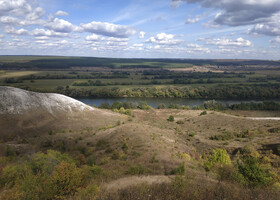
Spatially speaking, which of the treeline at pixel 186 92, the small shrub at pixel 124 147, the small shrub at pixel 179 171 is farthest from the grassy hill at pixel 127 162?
the treeline at pixel 186 92

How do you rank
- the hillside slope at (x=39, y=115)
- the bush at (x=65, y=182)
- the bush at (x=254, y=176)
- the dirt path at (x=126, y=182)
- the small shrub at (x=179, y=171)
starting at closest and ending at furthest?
the bush at (x=65, y=182)
the dirt path at (x=126, y=182)
the bush at (x=254, y=176)
the small shrub at (x=179, y=171)
the hillside slope at (x=39, y=115)

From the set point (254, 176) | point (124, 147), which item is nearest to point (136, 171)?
point (254, 176)

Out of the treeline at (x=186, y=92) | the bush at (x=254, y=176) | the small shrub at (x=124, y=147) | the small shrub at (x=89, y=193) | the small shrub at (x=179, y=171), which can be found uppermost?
the small shrub at (x=89, y=193)

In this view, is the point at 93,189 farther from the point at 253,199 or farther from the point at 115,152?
the point at 115,152

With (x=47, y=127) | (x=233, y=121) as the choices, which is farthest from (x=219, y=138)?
(x=47, y=127)

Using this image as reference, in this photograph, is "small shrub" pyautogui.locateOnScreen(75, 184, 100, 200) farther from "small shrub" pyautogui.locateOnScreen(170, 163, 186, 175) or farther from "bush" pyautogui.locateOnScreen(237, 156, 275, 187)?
"bush" pyautogui.locateOnScreen(237, 156, 275, 187)

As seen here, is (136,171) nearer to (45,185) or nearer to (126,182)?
(126,182)

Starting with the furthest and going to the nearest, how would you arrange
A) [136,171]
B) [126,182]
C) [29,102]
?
1. [29,102]
2. [136,171]
3. [126,182]

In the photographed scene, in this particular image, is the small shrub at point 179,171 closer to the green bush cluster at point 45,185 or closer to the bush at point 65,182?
the green bush cluster at point 45,185
